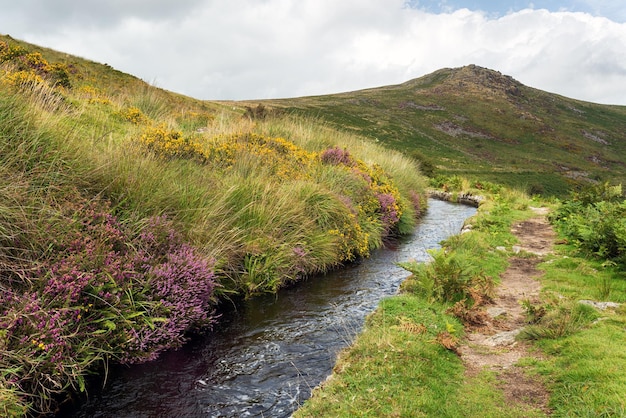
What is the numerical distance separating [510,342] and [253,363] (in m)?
3.46

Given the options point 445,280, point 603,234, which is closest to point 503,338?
point 445,280

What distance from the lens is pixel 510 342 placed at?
19.2 ft

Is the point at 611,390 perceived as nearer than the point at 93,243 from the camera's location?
Yes

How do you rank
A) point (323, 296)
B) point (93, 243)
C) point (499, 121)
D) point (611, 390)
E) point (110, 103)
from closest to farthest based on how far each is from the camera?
point (611, 390) < point (93, 243) < point (323, 296) < point (110, 103) < point (499, 121)

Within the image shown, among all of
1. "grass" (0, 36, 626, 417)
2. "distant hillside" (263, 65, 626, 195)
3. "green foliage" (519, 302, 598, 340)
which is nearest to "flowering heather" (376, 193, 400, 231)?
"grass" (0, 36, 626, 417)

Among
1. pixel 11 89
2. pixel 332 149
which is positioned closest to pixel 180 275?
pixel 11 89

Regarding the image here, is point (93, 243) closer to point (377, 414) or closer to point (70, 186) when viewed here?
point (70, 186)

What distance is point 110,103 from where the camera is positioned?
14773 mm

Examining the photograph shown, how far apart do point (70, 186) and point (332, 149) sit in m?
9.93

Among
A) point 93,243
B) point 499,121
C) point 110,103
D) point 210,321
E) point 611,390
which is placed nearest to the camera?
point 611,390

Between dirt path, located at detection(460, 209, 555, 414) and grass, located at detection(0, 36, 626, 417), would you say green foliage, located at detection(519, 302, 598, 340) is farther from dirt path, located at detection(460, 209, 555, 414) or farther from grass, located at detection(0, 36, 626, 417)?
dirt path, located at detection(460, 209, 555, 414)

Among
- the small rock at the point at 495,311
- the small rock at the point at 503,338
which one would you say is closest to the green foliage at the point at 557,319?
the small rock at the point at 503,338

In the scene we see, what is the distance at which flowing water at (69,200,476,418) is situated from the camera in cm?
469

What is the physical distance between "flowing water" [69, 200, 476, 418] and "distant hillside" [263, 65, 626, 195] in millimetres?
43620
